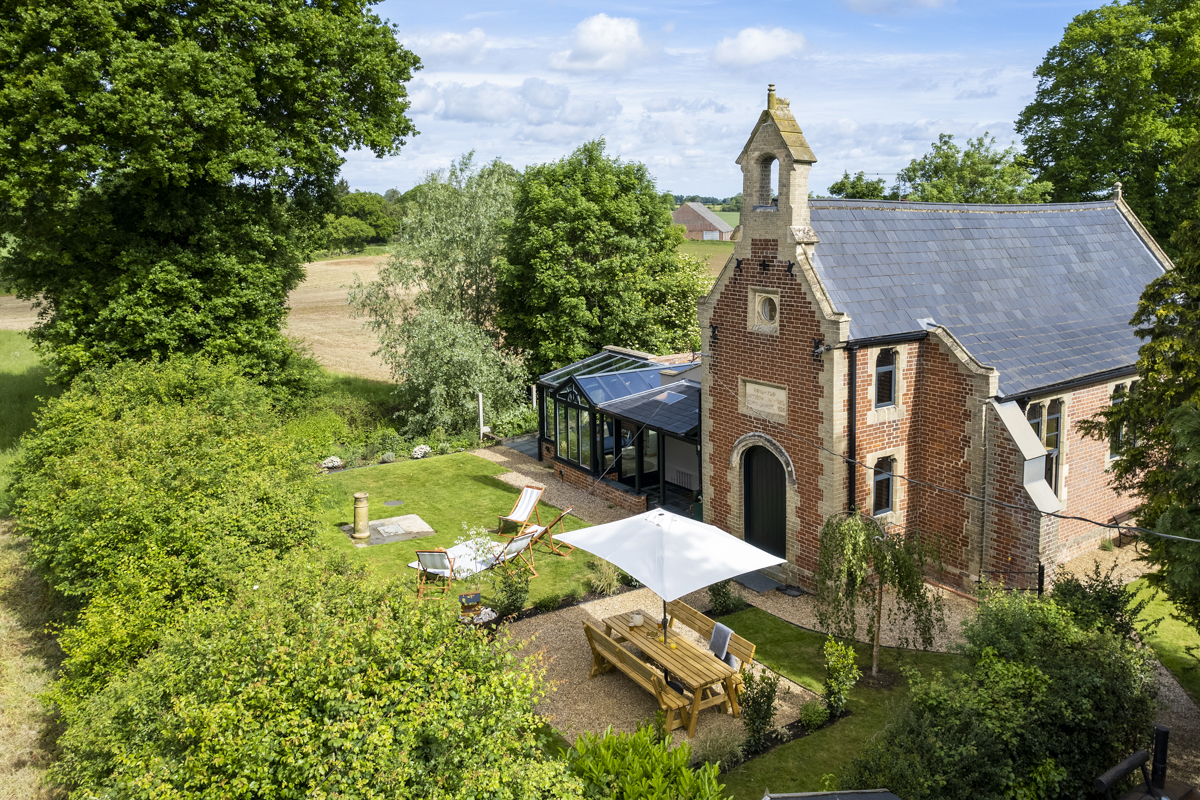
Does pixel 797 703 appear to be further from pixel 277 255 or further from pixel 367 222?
pixel 367 222

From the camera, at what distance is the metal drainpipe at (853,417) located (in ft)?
49.6

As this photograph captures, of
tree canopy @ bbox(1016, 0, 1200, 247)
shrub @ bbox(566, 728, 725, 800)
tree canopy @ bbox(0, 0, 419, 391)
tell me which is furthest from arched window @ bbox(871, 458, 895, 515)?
tree canopy @ bbox(1016, 0, 1200, 247)

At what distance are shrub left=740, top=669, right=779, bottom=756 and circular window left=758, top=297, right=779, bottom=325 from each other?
24.3ft

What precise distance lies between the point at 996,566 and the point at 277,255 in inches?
855

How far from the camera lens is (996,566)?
49.8 ft

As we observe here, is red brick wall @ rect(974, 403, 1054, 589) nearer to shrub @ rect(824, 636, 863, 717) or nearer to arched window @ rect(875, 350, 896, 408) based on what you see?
arched window @ rect(875, 350, 896, 408)

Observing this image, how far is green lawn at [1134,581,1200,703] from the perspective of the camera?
1258cm

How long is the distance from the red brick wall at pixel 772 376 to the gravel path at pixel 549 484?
3.89m

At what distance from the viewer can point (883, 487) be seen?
640 inches

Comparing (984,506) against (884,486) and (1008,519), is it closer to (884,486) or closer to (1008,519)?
(1008,519)

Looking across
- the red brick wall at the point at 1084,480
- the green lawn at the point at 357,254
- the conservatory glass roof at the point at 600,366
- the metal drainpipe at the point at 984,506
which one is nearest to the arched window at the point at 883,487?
the metal drainpipe at the point at 984,506

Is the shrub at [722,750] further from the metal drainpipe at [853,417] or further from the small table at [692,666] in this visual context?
the metal drainpipe at [853,417]

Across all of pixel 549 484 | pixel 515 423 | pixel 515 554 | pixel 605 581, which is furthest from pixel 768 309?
pixel 515 423

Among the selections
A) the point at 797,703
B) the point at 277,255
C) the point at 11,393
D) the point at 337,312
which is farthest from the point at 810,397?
the point at 337,312
